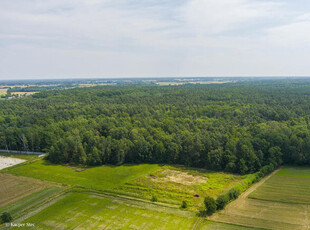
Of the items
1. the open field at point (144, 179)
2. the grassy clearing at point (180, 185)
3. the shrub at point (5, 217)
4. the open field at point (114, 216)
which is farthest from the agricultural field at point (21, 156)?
the grassy clearing at point (180, 185)

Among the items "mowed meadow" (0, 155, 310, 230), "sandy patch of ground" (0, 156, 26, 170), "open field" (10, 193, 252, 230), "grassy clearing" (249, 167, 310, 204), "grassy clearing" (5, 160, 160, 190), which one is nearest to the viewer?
"open field" (10, 193, 252, 230)

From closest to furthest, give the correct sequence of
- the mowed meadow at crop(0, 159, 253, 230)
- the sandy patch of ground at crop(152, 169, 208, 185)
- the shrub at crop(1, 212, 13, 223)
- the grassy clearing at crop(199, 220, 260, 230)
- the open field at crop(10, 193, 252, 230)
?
the grassy clearing at crop(199, 220, 260, 230) < the open field at crop(10, 193, 252, 230) < the mowed meadow at crop(0, 159, 253, 230) < the shrub at crop(1, 212, 13, 223) < the sandy patch of ground at crop(152, 169, 208, 185)

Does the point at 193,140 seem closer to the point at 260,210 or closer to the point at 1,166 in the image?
the point at 260,210

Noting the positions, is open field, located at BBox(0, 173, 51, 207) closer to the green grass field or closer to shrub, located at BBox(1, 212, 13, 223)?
shrub, located at BBox(1, 212, 13, 223)

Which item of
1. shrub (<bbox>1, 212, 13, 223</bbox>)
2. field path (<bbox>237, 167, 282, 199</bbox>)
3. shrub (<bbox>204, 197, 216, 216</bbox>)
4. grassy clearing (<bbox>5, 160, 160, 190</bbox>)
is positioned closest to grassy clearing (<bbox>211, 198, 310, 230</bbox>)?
shrub (<bbox>204, 197, 216, 216</bbox>)

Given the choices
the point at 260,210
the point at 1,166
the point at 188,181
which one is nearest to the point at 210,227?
the point at 260,210
